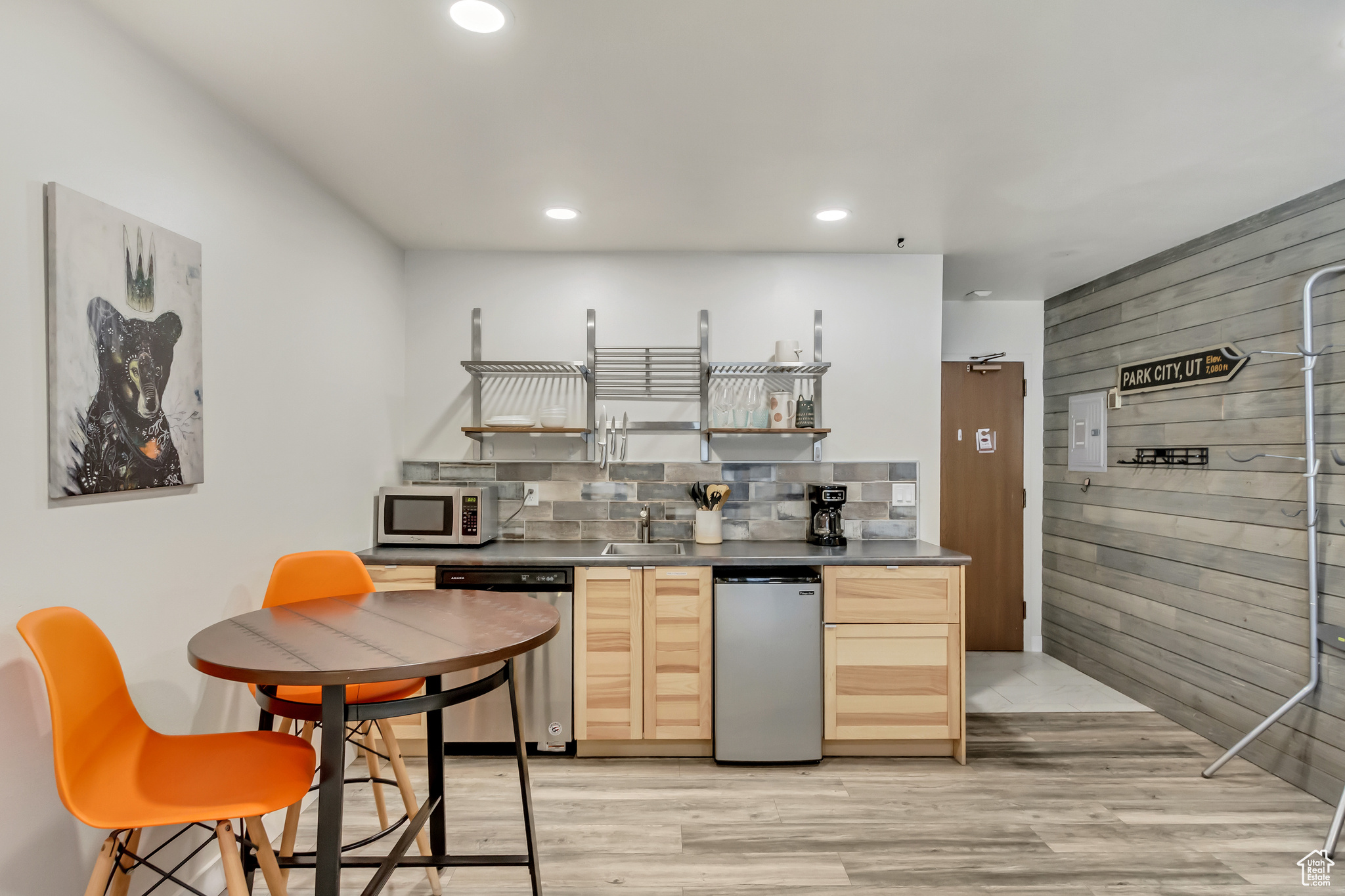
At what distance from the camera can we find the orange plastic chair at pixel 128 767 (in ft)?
4.31

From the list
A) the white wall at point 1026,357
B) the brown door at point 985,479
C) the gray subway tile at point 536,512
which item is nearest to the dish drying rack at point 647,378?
the gray subway tile at point 536,512

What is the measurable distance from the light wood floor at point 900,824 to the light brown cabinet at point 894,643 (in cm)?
25

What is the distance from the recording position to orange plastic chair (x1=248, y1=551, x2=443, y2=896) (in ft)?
6.51

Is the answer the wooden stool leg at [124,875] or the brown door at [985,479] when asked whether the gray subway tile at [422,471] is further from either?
the brown door at [985,479]

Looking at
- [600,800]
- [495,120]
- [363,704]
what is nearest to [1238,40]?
[495,120]

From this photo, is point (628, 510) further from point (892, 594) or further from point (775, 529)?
point (892, 594)

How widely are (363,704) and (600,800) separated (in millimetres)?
1495

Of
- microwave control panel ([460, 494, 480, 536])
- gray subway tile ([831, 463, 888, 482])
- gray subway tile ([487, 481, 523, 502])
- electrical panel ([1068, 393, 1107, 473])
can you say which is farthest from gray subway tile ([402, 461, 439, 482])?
electrical panel ([1068, 393, 1107, 473])

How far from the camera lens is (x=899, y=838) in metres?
2.41

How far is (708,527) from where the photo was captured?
11.3ft

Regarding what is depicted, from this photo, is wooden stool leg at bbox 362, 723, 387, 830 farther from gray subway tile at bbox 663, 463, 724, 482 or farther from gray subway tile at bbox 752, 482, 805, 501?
gray subway tile at bbox 752, 482, 805, 501

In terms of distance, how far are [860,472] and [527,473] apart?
182 centimetres

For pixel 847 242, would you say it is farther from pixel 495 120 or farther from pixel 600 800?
pixel 600 800

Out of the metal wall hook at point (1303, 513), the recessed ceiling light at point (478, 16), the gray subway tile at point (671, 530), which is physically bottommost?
the gray subway tile at point (671, 530)
